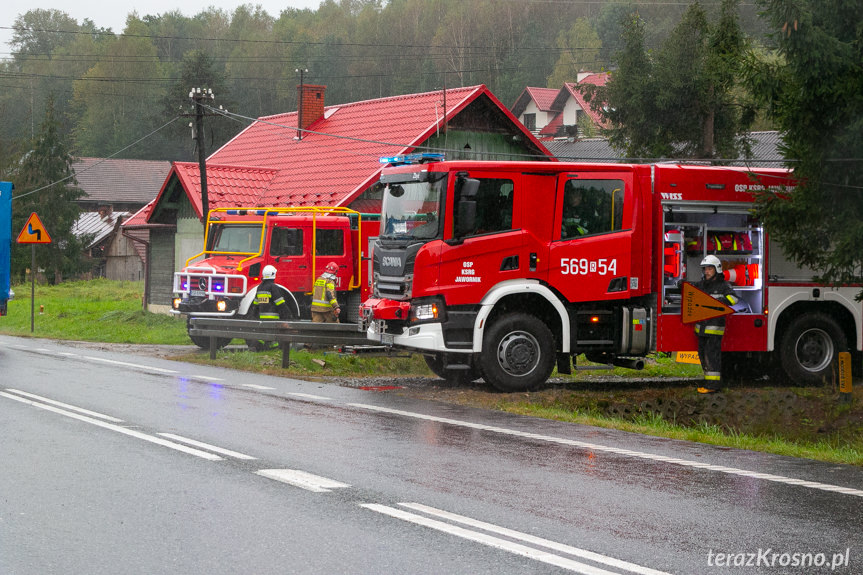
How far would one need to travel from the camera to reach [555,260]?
14.9 meters

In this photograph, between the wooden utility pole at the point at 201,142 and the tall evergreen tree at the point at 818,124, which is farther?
the wooden utility pole at the point at 201,142

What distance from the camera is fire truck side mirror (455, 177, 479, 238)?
14352mm

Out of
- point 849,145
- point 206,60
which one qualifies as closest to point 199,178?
point 849,145

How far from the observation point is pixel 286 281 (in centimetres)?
2228

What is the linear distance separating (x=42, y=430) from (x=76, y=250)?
56956 millimetres

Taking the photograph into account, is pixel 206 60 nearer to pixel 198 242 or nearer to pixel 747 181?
pixel 198 242

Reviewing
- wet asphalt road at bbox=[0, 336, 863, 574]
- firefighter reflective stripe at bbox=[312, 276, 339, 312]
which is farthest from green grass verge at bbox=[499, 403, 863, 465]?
firefighter reflective stripe at bbox=[312, 276, 339, 312]

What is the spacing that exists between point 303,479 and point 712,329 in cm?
852

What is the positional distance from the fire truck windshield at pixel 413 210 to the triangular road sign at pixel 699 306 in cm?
348

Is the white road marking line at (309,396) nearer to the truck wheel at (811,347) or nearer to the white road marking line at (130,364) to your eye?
the white road marking line at (130,364)

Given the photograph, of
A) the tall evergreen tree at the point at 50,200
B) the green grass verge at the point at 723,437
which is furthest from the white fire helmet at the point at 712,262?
the tall evergreen tree at the point at 50,200

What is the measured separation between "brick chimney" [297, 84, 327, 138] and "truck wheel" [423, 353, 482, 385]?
71.3 ft

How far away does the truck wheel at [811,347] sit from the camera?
16.3 metres

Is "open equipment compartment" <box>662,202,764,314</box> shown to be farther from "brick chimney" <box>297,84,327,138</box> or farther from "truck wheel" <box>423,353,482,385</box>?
"brick chimney" <box>297,84,327,138</box>
